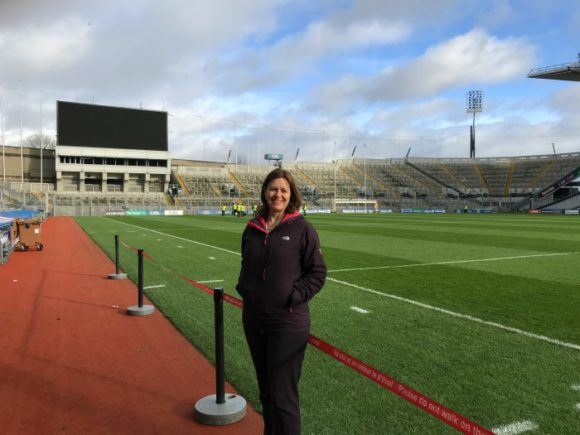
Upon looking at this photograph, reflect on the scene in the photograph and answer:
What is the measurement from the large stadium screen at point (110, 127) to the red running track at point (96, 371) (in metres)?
60.5

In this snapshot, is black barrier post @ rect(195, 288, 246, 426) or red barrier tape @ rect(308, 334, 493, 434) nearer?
red barrier tape @ rect(308, 334, 493, 434)

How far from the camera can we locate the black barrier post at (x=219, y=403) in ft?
11.9

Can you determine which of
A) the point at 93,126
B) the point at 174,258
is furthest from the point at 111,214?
the point at 174,258

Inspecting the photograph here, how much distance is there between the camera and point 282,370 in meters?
2.85

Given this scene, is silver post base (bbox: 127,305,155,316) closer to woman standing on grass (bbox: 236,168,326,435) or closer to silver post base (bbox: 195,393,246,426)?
silver post base (bbox: 195,393,246,426)

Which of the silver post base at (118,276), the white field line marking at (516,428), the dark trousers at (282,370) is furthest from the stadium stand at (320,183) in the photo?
the white field line marking at (516,428)

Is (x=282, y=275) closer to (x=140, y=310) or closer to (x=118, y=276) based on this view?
(x=140, y=310)

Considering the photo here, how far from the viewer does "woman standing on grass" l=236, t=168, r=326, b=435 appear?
283 cm

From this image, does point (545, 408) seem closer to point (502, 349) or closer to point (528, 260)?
point (502, 349)

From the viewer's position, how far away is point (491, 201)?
73.6 meters

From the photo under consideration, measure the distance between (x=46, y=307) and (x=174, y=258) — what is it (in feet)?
19.1

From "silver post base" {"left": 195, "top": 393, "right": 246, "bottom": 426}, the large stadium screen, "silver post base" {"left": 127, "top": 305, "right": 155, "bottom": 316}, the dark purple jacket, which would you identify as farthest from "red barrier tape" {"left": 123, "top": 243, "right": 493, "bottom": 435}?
the large stadium screen

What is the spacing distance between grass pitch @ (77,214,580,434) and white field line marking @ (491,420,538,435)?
0.03 metres

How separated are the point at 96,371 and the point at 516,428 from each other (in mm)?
4060
